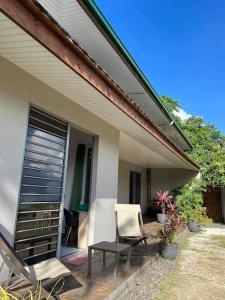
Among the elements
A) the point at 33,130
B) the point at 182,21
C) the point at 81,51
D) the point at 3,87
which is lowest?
the point at 33,130

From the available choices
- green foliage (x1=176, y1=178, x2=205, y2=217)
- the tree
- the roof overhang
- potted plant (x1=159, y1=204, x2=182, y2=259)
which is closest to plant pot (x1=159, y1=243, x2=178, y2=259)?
potted plant (x1=159, y1=204, x2=182, y2=259)

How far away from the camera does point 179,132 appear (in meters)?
14.3

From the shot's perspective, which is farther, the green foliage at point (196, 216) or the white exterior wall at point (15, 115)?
the green foliage at point (196, 216)

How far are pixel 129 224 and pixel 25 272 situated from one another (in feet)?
11.9

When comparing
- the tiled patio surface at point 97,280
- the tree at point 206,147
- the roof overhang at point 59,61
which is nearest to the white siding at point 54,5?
the roof overhang at point 59,61

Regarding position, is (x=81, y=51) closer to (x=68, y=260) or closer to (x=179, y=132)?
(x=68, y=260)

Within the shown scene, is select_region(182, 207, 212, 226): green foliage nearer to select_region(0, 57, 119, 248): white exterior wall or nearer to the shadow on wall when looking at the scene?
select_region(0, 57, 119, 248): white exterior wall

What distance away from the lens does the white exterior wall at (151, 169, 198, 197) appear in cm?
1617

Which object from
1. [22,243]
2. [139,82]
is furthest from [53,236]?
[139,82]

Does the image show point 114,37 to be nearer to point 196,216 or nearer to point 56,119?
point 56,119

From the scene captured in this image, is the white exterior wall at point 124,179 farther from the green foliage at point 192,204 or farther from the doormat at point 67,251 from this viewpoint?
the doormat at point 67,251

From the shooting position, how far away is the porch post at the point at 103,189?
5781mm

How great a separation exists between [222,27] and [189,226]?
29.7ft

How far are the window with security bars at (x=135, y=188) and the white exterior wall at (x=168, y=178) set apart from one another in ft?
5.04
